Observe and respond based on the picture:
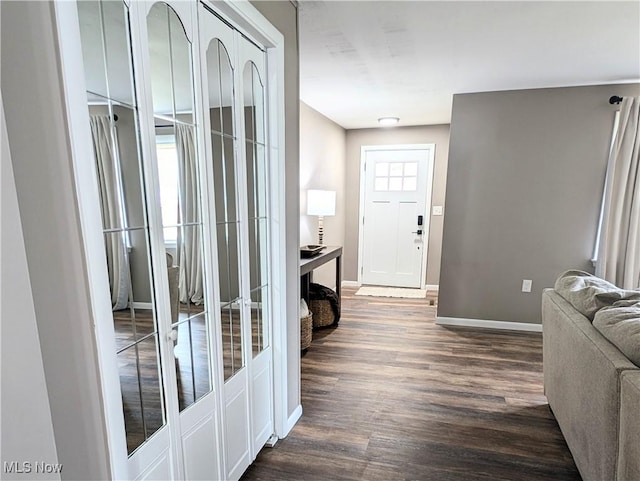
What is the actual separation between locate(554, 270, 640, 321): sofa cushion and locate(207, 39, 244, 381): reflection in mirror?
177 centimetres

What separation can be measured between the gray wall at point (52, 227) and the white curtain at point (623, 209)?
3.98 m

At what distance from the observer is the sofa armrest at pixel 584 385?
4.44 ft

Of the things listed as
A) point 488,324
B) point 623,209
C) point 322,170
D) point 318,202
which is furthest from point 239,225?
point 623,209

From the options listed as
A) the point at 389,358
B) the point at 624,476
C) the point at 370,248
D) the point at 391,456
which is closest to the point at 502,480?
the point at 391,456

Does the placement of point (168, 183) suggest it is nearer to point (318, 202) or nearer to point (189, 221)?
point (189, 221)

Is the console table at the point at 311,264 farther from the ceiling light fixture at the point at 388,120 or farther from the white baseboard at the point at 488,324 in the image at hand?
the ceiling light fixture at the point at 388,120

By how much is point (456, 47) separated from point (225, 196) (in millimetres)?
1925

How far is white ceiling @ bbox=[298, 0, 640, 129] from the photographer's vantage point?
192 cm

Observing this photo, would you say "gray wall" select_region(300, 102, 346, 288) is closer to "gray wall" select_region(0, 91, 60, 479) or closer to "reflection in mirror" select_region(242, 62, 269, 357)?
"reflection in mirror" select_region(242, 62, 269, 357)

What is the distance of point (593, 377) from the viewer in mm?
1514

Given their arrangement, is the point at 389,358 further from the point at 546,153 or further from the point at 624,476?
the point at 546,153

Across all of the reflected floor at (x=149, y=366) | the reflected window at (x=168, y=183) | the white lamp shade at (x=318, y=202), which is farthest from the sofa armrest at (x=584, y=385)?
the white lamp shade at (x=318, y=202)

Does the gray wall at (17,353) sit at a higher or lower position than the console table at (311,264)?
higher

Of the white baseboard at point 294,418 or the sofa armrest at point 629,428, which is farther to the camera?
the white baseboard at point 294,418
